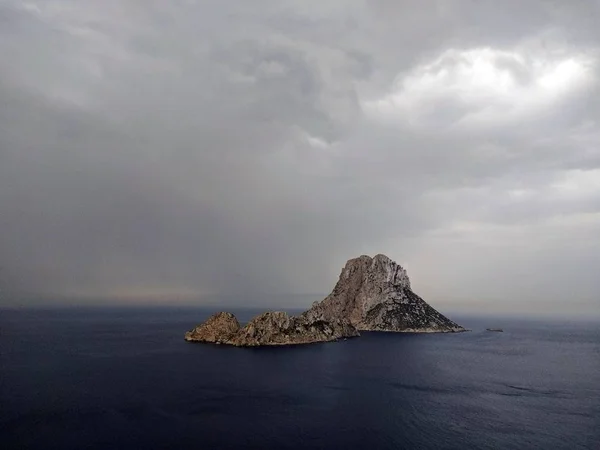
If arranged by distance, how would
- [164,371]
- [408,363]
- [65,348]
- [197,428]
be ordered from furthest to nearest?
1. [65,348]
2. [408,363]
3. [164,371]
4. [197,428]

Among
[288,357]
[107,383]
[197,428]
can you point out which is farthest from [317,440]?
[288,357]

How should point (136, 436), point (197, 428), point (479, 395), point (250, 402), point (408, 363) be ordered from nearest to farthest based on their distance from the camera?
point (136, 436) → point (197, 428) → point (250, 402) → point (479, 395) → point (408, 363)

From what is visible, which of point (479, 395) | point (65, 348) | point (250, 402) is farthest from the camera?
point (65, 348)

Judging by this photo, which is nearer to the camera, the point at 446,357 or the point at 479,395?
the point at 479,395

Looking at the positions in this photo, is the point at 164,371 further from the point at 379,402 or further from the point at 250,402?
the point at 379,402

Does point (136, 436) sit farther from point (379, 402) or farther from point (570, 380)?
point (570, 380)

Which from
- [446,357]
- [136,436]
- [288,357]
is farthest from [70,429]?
[446,357]
